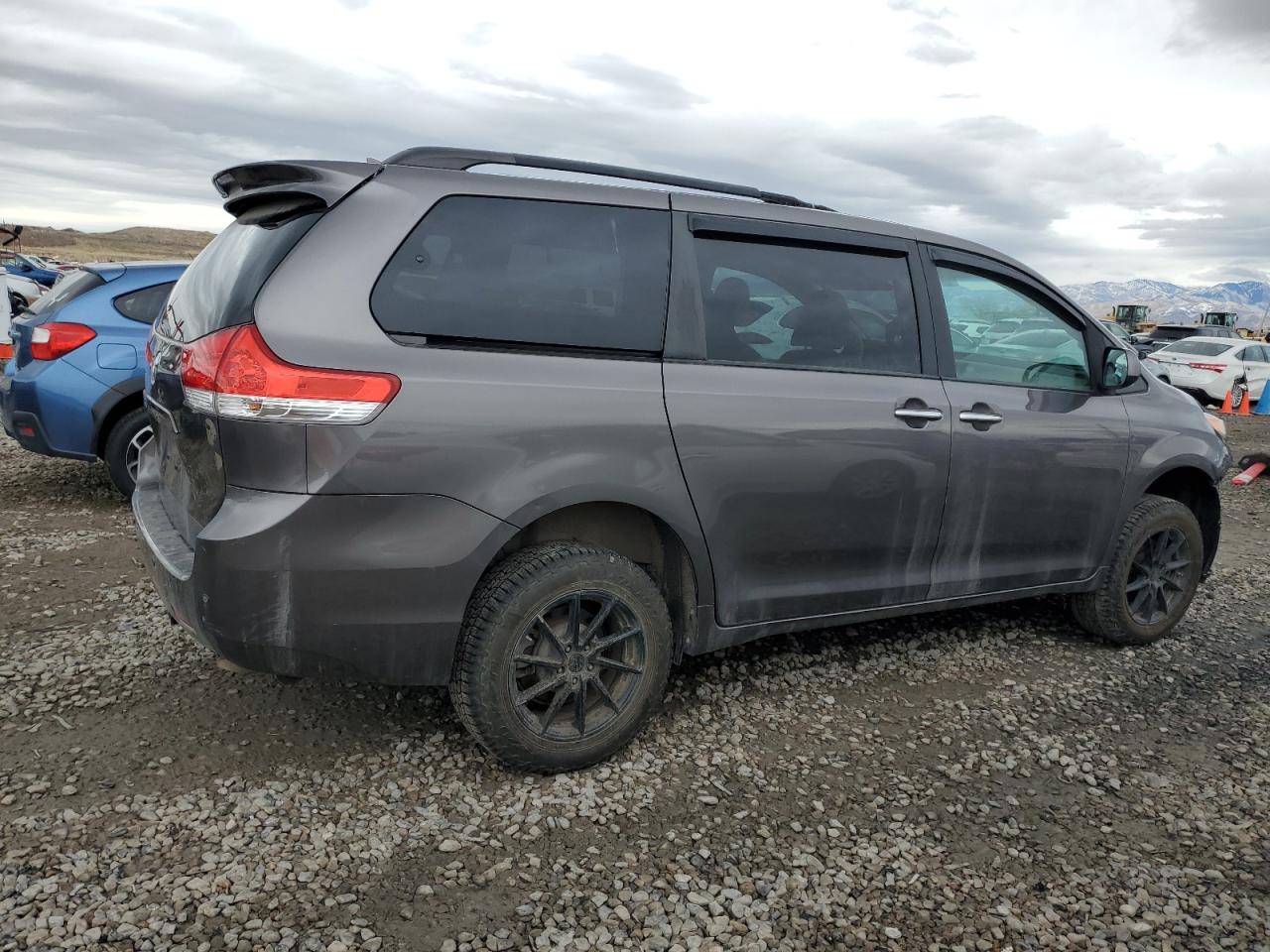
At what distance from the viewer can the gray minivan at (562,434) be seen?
2564mm

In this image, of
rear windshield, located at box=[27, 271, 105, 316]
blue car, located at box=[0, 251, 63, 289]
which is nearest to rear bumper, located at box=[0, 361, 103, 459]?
rear windshield, located at box=[27, 271, 105, 316]

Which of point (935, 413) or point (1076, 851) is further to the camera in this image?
point (935, 413)

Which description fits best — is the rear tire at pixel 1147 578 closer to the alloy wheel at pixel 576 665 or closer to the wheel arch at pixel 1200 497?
the wheel arch at pixel 1200 497

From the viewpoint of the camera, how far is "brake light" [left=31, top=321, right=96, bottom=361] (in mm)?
5809

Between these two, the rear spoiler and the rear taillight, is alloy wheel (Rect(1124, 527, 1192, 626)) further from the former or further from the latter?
the rear spoiler

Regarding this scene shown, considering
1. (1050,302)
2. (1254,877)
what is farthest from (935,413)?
(1254,877)

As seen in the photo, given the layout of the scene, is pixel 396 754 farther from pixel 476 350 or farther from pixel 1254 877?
pixel 1254 877

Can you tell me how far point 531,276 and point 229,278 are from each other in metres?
0.89

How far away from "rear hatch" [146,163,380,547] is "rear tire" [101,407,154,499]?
3184 millimetres

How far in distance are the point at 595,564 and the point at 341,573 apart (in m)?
0.74

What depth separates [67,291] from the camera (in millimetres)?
6098

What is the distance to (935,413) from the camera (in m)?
3.54

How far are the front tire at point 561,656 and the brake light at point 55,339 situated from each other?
439cm

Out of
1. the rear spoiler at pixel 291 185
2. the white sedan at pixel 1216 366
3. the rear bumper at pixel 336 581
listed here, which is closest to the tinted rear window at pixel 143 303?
the rear spoiler at pixel 291 185
